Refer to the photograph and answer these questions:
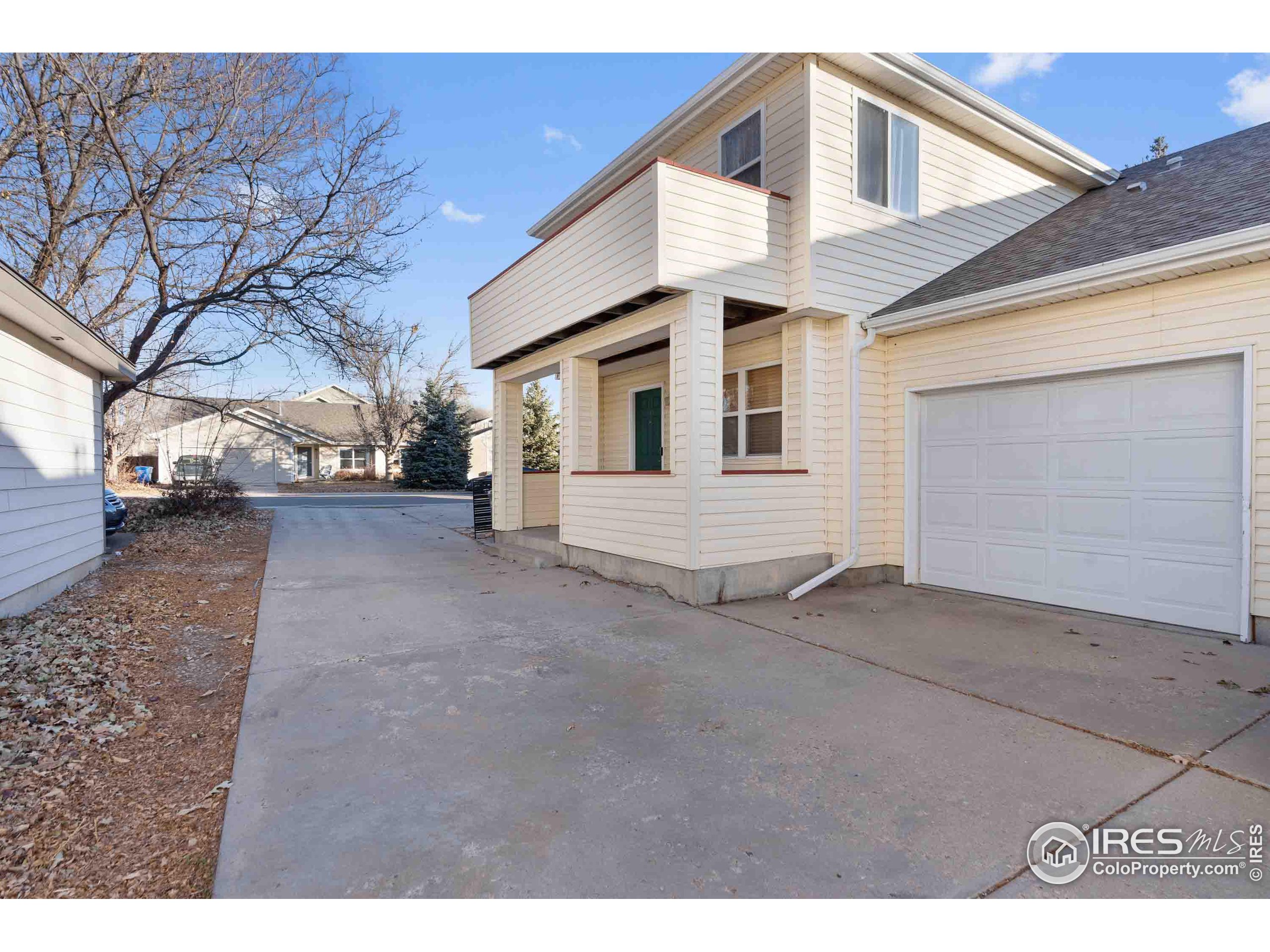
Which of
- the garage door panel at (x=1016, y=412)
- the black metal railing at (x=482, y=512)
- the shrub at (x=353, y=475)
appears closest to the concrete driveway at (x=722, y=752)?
the garage door panel at (x=1016, y=412)

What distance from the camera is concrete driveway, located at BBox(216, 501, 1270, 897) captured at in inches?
85.7

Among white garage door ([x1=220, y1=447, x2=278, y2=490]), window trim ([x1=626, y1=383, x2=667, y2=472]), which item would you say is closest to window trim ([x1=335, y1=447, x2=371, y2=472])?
white garage door ([x1=220, y1=447, x2=278, y2=490])

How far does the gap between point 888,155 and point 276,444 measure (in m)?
33.8

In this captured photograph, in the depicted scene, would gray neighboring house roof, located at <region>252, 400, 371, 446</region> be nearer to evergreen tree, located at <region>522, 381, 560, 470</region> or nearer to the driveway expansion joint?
evergreen tree, located at <region>522, 381, 560, 470</region>

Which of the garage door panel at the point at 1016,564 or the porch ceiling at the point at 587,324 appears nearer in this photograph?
the garage door panel at the point at 1016,564

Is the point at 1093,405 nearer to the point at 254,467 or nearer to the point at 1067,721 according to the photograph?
the point at 1067,721

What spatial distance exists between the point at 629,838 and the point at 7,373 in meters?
6.81

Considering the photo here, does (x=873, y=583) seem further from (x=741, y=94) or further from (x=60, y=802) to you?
(x=60, y=802)

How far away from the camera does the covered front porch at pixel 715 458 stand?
20.8 ft

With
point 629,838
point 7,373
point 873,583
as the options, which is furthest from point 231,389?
point 629,838

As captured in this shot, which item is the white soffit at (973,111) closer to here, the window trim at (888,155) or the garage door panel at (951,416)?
the window trim at (888,155)

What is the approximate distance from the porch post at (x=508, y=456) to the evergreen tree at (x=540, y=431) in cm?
1682

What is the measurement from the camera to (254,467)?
3247 cm
